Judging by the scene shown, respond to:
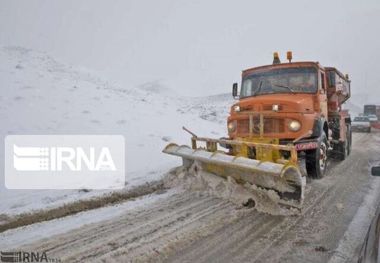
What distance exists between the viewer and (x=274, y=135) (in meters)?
7.20

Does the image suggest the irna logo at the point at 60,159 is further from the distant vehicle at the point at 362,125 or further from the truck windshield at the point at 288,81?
the distant vehicle at the point at 362,125

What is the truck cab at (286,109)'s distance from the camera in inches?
281

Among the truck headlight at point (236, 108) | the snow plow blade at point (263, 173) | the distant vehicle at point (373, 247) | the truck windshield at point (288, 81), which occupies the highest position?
the truck windshield at point (288, 81)

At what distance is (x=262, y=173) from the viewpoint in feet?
18.0

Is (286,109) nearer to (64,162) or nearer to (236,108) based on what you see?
(236,108)

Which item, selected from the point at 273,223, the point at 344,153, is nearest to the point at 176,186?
the point at 273,223

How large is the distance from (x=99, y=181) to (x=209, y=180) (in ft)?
9.49

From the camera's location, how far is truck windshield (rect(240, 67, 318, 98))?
8.08 m

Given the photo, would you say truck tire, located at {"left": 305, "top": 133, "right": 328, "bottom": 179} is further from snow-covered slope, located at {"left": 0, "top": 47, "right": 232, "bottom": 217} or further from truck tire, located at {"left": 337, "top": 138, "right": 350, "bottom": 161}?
snow-covered slope, located at {"left": 0, "top": 47, "right": 232, "bottom": 217}

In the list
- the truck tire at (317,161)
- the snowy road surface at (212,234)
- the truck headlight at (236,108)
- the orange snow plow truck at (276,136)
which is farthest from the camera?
the truck headlight at (236,108)

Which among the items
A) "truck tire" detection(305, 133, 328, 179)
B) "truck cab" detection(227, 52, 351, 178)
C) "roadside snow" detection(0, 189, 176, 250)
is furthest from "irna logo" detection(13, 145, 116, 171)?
"truck tire" detection(305, 133, 328, 179)

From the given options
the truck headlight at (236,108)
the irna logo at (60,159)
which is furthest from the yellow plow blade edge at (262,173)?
the irna logo at (60,159)

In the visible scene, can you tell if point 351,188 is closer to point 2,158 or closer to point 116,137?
point 116,137

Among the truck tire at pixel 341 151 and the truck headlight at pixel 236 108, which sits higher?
the truck headlight at pixel 236 108
